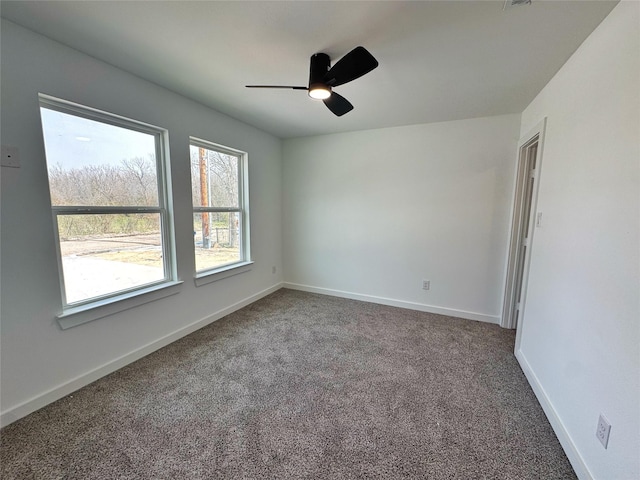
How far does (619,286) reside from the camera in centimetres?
116

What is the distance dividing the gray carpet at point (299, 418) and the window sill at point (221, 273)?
2.03ft

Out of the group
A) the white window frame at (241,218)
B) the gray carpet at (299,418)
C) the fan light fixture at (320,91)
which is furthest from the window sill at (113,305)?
the fan light fixture at (320,91)

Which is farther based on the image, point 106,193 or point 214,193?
point 214,193

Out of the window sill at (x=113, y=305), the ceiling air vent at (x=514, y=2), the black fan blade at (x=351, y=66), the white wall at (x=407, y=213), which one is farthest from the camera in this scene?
the white wall at (x=407, y=213)

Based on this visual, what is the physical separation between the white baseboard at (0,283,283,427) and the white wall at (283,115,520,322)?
1832 millimetres

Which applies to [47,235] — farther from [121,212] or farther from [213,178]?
[213,178]

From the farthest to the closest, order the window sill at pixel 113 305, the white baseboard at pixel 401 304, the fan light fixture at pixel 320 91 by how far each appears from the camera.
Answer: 1. the white baseboard at pixel 401 304
2. the window sill at pixel 113 305
3. the fan light fixture at pixel 320 91

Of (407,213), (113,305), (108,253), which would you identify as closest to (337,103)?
(407,213)

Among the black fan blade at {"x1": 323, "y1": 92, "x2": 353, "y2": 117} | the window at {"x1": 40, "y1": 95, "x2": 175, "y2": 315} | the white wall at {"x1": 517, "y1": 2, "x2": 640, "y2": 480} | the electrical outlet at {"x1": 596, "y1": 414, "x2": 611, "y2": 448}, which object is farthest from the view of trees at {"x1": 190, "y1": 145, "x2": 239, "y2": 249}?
the electrical outlet at {"x1": 596, "y1": 414, "x2": 611, "y2": 448}

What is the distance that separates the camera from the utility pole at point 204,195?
2.90 metres

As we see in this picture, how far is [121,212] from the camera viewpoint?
2.19 metres

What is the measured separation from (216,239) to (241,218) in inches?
20.8

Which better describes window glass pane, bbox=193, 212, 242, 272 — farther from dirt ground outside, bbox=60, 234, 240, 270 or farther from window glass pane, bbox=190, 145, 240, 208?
window glass pane, bbox=190, 145, 240, 208

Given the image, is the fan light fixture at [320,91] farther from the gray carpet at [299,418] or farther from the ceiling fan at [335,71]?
the gray carpet at [299,418]
